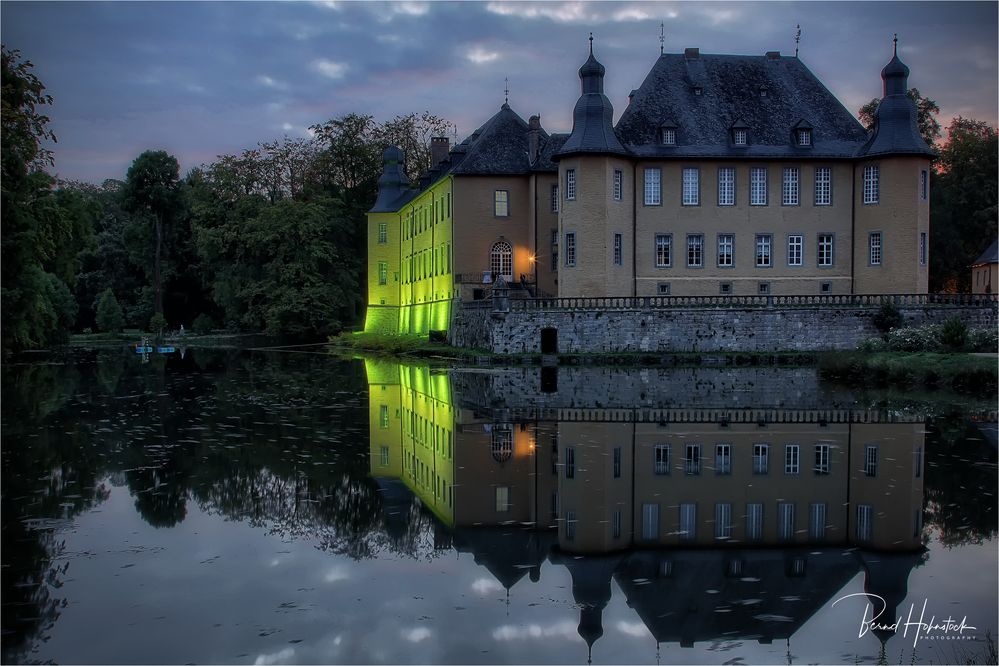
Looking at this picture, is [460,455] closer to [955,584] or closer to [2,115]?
[955,584]

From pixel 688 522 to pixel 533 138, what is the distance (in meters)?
36.1

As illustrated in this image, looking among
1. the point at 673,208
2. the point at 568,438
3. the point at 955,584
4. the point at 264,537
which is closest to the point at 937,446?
the point at 568,438

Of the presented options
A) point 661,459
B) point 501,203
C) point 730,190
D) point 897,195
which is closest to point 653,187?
point 730,190

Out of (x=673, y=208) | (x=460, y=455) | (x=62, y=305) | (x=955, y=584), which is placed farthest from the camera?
(x=62, y=305)

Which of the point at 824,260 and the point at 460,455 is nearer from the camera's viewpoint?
the point at 460,455

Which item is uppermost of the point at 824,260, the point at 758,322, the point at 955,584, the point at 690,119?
the point at 690,119

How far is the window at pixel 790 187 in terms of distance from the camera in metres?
41.2

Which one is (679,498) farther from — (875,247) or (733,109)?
(733,109)

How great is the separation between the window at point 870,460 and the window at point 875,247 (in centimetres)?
2600

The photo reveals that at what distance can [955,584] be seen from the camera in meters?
9.20

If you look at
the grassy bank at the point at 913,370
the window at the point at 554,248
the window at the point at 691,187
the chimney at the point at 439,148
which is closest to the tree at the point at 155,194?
the chimney at the point at 439,148

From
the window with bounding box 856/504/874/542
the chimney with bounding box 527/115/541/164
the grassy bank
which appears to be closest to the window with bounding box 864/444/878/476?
the window with bounding box 856/504/874/542

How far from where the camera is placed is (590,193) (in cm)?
3884

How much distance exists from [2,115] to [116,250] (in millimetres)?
65681
